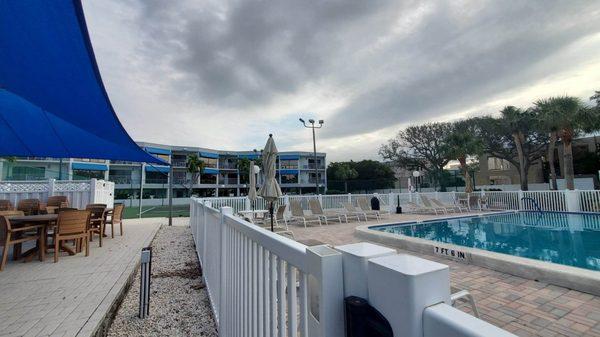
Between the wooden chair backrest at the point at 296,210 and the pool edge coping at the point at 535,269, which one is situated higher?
the wooden chair backrest at the point at 296,210

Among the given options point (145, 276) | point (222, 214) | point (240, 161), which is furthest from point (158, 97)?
point (240, 161)

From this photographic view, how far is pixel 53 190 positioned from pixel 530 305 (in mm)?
12673

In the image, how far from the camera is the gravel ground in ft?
10.1

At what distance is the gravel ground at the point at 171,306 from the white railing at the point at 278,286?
1.11 meters

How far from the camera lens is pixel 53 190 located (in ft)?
29.8

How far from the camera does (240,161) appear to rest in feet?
146

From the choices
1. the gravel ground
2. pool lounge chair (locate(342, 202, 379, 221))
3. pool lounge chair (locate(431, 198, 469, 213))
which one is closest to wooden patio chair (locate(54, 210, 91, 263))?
the gravel ground

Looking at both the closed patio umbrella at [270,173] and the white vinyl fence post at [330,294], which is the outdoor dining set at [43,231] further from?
the white vinyl fence post at [330,294]

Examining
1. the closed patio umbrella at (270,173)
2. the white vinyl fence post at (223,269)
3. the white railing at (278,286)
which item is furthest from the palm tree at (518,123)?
the white railing at (278,286)

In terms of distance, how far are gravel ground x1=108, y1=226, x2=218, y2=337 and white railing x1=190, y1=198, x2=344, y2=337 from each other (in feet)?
3.64

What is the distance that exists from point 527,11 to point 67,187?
15.9 meters

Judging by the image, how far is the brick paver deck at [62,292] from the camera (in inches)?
108

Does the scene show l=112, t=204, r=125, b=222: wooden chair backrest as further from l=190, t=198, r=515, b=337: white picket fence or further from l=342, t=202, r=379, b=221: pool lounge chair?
l=342, t=202, r=379, b=221: pool lounge chair

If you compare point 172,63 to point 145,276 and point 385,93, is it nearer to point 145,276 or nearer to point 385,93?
point 145,276
